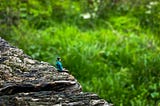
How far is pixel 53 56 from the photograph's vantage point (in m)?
6.50

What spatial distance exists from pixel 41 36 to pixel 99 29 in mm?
1165

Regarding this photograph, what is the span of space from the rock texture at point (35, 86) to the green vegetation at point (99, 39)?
6.93ft

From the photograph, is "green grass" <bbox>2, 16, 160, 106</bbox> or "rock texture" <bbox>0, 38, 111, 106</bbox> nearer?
"rock texture" <bbox>0, 38, 111, 106</bbox>

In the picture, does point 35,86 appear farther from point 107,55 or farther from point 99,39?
point 99,39

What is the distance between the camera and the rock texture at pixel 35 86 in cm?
331

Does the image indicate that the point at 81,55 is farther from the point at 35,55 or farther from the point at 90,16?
the point at 90,16

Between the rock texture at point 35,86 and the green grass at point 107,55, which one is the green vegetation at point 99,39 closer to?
the green grass at point 107,55

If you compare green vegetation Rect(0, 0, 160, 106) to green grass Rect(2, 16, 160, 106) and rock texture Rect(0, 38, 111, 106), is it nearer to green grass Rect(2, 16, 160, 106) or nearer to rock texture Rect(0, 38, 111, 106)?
green grass Rect(2, 16, 160, 106)

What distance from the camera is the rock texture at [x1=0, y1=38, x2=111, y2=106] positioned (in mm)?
3314

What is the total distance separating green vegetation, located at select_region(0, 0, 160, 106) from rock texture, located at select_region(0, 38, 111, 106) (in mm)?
2111

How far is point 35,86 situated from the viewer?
3.51 metres

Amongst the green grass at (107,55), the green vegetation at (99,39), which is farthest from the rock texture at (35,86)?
the green vegetation at (99,39)

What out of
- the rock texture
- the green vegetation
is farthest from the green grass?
the rock texture

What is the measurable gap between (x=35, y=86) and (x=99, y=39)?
3.75 metres
